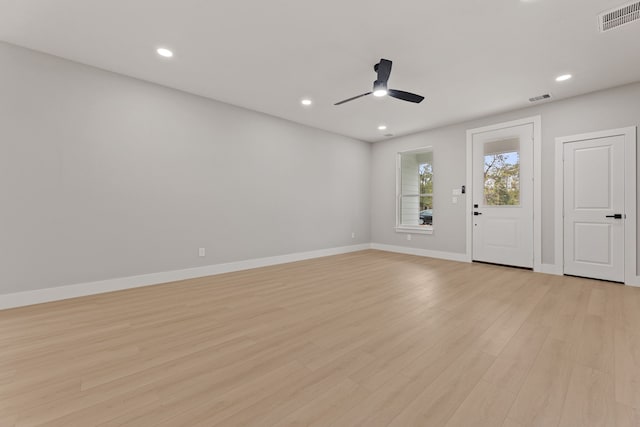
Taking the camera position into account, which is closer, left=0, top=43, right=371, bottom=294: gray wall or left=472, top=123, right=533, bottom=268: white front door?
left=0, top=43, right=371, bottom=294: gray wall

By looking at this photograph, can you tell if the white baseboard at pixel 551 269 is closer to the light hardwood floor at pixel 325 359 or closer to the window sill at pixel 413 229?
the light hardwood floor at pixel 325 359

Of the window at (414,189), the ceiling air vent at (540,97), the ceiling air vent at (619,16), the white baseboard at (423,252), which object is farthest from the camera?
the window at (414,189)

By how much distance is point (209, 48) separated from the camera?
10.1ft

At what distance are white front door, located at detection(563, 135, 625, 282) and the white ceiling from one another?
39.6 inches

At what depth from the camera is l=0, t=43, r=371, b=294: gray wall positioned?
3029 mm

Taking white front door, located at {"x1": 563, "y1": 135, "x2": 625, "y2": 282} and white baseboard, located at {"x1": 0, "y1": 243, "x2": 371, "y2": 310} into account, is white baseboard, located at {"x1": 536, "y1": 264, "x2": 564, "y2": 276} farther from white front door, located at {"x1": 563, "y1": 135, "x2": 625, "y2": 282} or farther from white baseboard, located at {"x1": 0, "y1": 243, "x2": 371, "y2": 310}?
white baseboard, located at {"x1": 0, "y1": 243, "x2": 371, "y2": 310}

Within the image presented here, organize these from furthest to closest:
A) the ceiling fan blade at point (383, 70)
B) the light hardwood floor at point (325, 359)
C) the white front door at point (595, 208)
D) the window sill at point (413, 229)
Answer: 1. the window sill at point (413, 229)
2. the white front door at point (595, 208)
3. the ceiling fan blade at point (383, 70)
4. the light hardwood floor at point (325, 359)

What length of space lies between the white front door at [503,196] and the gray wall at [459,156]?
8.7 inches

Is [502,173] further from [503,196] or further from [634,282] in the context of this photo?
[634,282]

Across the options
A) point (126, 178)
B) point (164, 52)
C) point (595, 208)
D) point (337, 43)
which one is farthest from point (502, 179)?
point (126, 178)

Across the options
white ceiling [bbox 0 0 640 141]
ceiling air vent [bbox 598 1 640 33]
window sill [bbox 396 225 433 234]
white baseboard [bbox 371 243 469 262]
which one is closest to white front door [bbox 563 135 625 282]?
white ceiling [bbox 0 0 640 141]

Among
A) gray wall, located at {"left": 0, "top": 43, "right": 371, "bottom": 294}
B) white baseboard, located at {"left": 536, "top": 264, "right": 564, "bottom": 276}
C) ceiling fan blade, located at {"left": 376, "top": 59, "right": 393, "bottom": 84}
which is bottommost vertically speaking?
white baseboard, located at {"left": 536, "top": 264, "right": 564, "bottom": 276}

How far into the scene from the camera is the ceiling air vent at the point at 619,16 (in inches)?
95.7

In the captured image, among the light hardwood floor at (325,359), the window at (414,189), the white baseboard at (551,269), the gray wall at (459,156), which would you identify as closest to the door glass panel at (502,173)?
the gray wall at (459,156)
